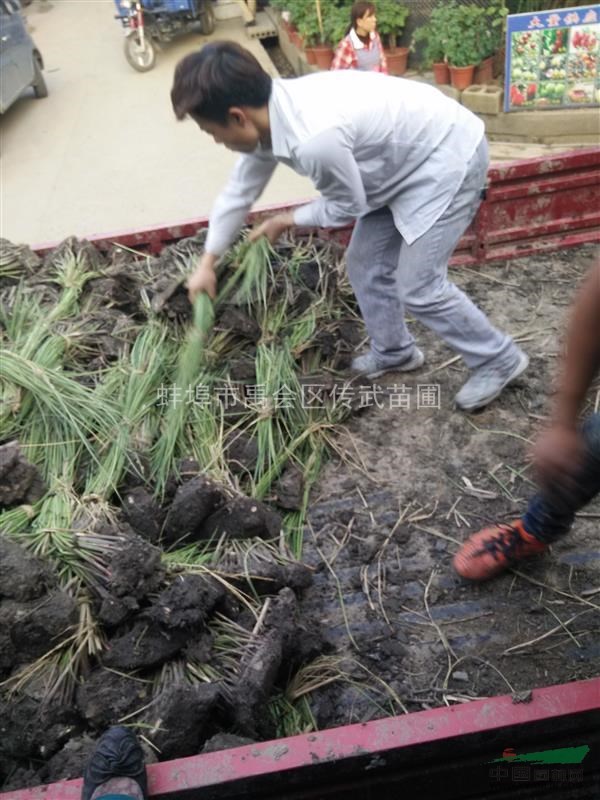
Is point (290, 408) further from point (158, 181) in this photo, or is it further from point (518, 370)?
point (158, 181)

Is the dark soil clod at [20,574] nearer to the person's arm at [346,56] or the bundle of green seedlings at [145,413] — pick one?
the bundle of green seedlings at [145,413]

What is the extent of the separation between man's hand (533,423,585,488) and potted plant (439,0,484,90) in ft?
17.2

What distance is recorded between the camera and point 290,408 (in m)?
2.69

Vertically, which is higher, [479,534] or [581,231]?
[581,231]

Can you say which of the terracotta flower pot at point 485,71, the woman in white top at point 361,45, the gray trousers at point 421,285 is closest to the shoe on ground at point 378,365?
the gray trousers at point 421,285

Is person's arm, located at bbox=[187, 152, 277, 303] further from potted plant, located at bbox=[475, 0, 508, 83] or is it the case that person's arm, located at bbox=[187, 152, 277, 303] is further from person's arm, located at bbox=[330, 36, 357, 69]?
potted plant, located at bbox=[475, 0, 508, 83]

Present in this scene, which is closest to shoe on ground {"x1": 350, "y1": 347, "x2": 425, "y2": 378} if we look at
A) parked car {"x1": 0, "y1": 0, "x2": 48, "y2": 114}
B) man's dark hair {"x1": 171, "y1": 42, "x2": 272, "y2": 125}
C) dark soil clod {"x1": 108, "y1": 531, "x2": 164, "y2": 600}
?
man's dark hair {"x1": 171, "y1": 42, "x2": 272, "y2": 125}

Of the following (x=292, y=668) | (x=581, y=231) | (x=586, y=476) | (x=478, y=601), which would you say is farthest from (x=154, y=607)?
(x=581, y=231)

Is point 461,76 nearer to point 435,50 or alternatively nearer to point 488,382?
point 435,50

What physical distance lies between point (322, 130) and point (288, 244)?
1150 mm

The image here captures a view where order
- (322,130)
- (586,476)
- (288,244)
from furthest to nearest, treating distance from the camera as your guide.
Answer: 1. (288,244)
2. (322,130)
3. (586,476)

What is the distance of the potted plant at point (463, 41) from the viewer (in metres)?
5.77

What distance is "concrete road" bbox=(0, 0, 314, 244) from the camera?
5.52 meters

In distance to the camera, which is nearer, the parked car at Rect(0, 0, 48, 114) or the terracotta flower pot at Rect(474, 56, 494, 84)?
the terracotta flower pot at Rect(474, 56, 494, 84)
